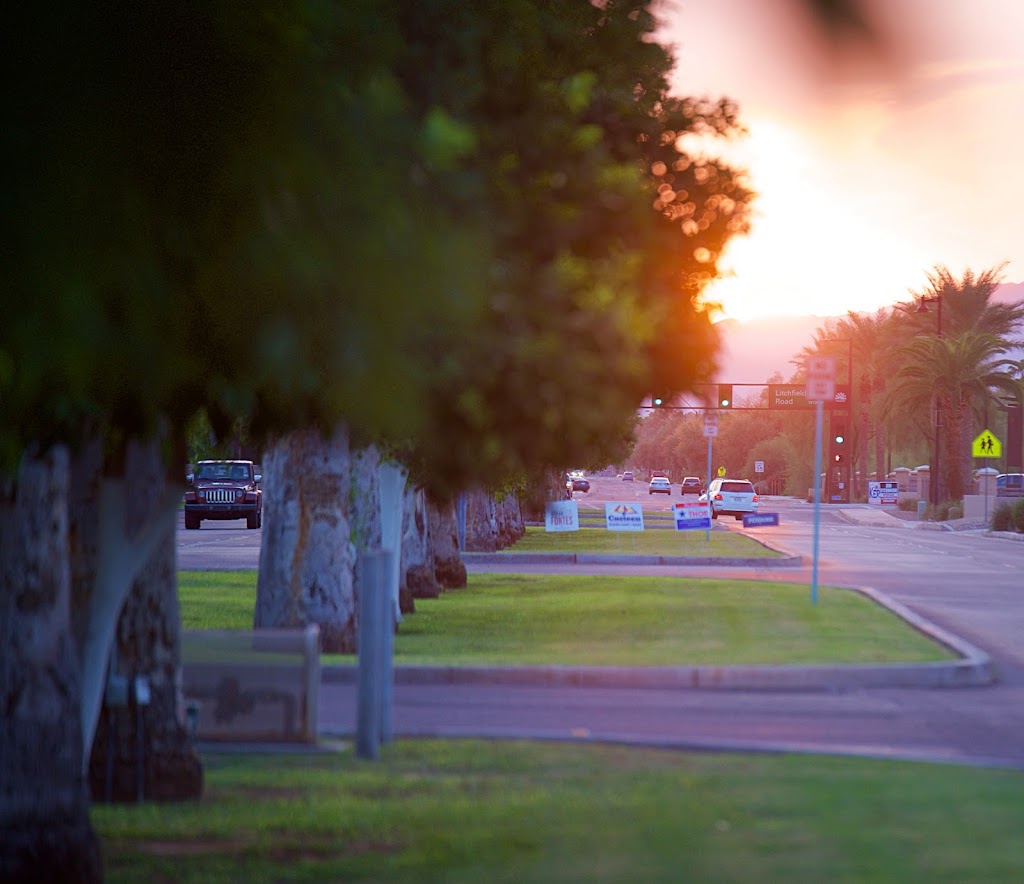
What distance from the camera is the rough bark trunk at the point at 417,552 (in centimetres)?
2592

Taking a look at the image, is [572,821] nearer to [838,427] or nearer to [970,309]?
[970,309]

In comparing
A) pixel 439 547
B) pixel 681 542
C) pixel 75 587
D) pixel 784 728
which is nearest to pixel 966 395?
pixel 681 542

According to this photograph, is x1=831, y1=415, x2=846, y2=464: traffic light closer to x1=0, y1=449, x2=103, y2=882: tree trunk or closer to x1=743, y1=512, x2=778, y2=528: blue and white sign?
x1=743, y1=512, x2=778, y2=528: blue and white sign

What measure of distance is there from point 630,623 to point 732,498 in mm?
57196

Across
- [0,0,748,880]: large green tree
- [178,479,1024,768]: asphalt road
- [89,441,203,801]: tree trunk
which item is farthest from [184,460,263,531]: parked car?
[0,0,748,880]: large green tree

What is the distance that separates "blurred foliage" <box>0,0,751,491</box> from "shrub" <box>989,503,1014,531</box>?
196ft

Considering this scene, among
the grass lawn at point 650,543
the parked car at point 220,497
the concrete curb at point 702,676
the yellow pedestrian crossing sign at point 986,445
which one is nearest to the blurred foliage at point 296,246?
the concrete curb at point 702,676

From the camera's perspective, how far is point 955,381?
75875mm

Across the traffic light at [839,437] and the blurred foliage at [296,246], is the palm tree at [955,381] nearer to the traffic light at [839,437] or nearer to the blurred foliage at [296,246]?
the traffic light at [839,437]

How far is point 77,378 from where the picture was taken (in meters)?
2.97

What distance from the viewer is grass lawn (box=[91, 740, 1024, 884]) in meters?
7.07

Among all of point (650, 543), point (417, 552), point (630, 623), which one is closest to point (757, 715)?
point (630, 623)

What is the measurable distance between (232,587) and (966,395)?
55.8m

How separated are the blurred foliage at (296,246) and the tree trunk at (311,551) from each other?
13.8 meters
